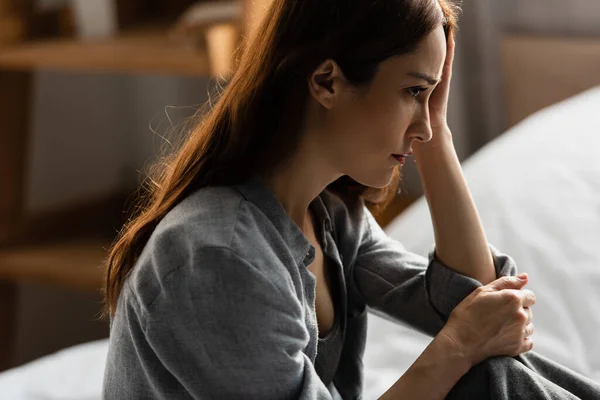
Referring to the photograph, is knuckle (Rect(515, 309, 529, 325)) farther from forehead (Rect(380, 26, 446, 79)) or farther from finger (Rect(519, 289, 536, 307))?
forehead (Rect(380, 26, 446, 79))

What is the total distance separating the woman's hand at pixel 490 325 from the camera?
0.89 m

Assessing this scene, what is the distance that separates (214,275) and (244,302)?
3 centimetres

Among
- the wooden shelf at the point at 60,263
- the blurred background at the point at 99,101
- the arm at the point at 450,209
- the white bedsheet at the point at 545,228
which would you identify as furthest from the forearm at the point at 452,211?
the wooden shelf at the point at 60,263

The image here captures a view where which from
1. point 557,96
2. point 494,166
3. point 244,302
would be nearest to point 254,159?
point 244,302

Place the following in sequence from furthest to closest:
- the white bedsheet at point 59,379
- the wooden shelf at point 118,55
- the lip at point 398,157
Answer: the wooden shelf at point 118,55 < the white bedsheet at point 59,379 < the lip at point 398,157

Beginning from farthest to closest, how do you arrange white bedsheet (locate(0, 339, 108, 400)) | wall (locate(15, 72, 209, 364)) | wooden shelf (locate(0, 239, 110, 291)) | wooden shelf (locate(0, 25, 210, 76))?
wall (locate(15, 72, 209, 364))
wooden shelf (locate(0, 239, 110, 291))
wooden shelf (locate(0, 25, 210, 76))
white bedsheet (locate(0, 339, 108, 400))

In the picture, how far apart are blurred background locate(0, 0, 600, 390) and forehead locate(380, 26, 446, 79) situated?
0.79m

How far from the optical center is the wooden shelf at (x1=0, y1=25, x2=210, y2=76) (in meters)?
1.78

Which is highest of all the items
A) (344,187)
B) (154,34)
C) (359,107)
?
(359,107)

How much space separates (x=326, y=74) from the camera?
2.58 feet

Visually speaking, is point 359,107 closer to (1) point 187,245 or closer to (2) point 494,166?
(1) point 187,245

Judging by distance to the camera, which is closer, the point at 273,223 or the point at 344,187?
the point at 273,223

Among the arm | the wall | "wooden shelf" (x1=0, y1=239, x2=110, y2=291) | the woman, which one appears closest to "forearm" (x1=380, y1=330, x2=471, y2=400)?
the woman

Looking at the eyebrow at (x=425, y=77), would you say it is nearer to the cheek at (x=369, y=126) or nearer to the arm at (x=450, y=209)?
the cheek at (x=369, y=126)
